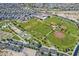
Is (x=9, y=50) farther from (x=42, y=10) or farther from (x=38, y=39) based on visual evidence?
(x=42, y=10)

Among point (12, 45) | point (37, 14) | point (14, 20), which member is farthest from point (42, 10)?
point (12, 45)

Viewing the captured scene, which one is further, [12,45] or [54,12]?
[54,12]

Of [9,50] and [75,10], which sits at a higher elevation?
[75,10]

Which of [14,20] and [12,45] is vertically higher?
[14,20]

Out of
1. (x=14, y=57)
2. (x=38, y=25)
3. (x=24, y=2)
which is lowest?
(x=14, y=57)

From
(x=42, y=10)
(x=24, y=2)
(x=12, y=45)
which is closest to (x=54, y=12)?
(x=42, y=10)

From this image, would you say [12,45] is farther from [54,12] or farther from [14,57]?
[54,12]
